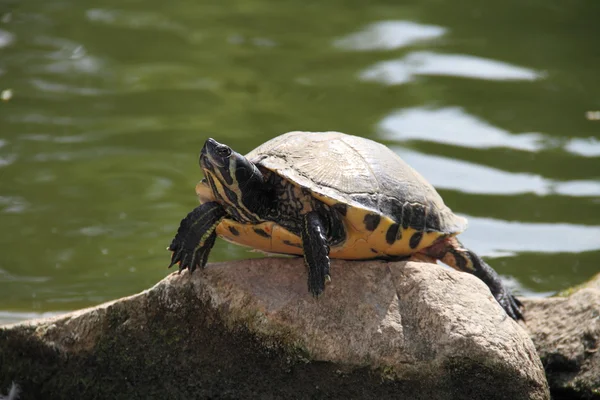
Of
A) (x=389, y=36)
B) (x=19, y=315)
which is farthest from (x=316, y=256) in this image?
(x=389, y=36)

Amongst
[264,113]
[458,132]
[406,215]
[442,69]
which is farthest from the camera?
[442,69]

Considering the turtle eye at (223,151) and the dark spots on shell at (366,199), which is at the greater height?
the turtle eye at (223,151)

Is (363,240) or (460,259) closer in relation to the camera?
(363,240)

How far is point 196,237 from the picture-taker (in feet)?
13.3

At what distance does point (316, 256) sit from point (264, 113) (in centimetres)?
455

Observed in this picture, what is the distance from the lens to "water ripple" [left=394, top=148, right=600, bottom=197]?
22.8 feet

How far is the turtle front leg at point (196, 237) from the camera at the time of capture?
4008 millimetres

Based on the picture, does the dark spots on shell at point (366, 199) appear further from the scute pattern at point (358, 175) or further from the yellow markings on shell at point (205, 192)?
the yellow markings on shell at point (205, 192)

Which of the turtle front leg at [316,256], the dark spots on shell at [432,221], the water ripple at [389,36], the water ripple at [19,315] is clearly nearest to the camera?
the turtle front leg at [316,256]

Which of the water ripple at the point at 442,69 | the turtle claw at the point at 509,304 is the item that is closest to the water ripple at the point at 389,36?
the water ripple at the point at 442,69

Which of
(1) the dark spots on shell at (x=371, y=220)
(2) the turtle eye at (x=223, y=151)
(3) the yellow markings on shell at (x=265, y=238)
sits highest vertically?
(2) the turtle eye at (x=223, y=151)

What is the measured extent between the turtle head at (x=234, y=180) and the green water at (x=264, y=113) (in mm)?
1758

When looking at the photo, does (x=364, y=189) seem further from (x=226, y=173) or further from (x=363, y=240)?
(x=226, y=173)

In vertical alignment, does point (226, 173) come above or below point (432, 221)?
above
